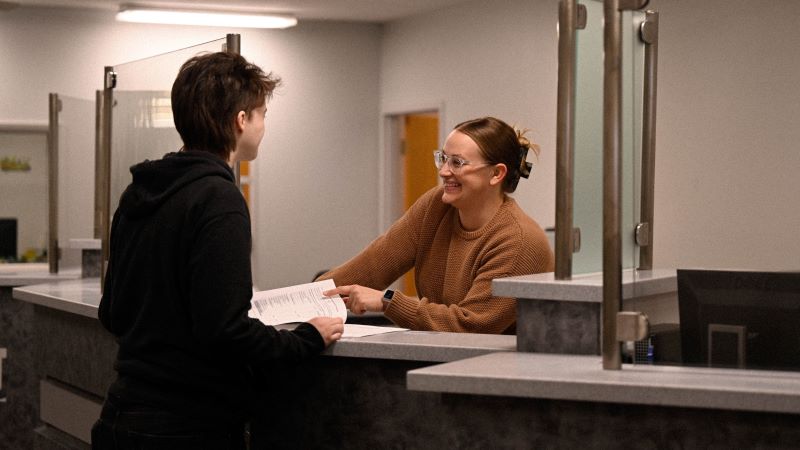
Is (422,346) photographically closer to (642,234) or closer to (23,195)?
(642,234)

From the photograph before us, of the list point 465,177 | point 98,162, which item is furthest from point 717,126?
point 465,177

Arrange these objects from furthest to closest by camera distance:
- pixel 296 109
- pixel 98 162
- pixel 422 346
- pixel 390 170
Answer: pixel 390 170
pixel 296 109
pixel 98 162
pixel 422 346

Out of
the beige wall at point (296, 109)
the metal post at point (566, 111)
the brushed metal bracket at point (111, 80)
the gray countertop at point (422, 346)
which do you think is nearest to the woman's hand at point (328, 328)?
the gray countertop at point (422, 346)

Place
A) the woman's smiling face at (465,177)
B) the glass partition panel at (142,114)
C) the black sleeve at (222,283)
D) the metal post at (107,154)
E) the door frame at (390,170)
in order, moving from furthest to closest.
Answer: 1. the door frame at (390,170)
2. the metal post at (107,154)
3. the glass partition panel at (142,114)
4. the woman's smiling face at (465,177)
5. the black sleeve at (222,283)

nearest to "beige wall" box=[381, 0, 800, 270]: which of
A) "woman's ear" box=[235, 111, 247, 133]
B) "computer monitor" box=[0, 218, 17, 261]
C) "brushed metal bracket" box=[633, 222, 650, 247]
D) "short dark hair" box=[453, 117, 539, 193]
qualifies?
"short dark hair" box=[453, 117, 539, 193]

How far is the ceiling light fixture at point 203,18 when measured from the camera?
877cm

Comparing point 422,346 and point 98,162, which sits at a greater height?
point 98,162

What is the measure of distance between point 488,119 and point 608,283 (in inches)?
45.2

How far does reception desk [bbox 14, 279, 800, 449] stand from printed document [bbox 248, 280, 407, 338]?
0.12m

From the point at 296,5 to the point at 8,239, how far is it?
10.1ft

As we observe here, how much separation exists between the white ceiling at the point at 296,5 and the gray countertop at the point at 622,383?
22.5 ft

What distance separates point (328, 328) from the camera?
2496mm

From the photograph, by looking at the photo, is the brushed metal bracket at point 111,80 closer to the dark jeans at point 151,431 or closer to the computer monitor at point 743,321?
the dark jeans at point 151,431

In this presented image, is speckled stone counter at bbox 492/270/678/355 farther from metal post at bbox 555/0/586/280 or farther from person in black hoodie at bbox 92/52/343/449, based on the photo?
person in black hoodie at bbox 92/52/343/449
